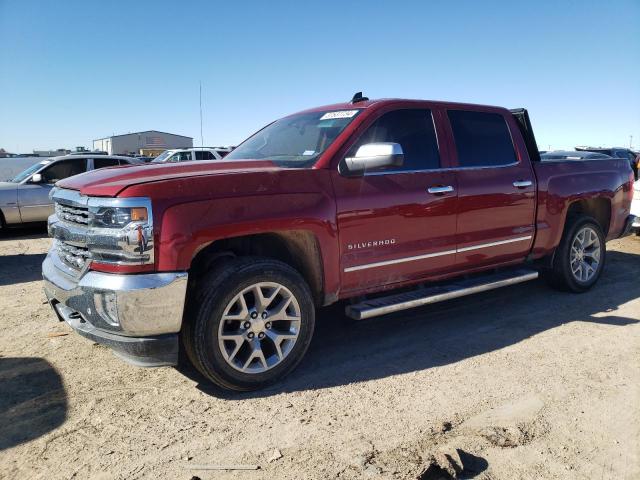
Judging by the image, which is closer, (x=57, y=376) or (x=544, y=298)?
(x=57, y=376)

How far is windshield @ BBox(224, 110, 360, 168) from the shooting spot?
380cm

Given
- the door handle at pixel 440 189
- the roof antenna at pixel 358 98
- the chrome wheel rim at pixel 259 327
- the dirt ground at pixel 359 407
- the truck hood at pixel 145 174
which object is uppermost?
the roof antenna at pixel 358 98

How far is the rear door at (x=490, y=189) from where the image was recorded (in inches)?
167

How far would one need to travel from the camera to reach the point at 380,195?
3.66m

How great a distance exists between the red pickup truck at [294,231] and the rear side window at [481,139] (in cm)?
2

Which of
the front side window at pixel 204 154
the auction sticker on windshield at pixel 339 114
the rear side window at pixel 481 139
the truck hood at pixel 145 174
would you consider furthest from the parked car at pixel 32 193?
the rear side window at pixel 481 139

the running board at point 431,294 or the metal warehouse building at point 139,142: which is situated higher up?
the metal warehouse building at point 139,142

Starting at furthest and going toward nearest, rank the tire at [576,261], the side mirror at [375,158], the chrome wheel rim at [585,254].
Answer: the chrome wheel rim at [585,254] → the tire at [576,261] → the side mirror at [375,158]

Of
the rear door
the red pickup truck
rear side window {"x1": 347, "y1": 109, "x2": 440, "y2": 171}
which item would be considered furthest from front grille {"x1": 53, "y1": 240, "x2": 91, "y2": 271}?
the rear door

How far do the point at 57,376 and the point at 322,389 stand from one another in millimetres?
1872

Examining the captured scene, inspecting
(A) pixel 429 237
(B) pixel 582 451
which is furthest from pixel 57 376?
(B) pixel 582 451

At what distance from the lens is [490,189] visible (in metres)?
4.37

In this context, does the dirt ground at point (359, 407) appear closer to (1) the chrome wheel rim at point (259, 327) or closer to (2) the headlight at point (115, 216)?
(1) the chrome wheel rim at point (259, 327)

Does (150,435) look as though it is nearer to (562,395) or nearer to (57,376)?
(57,376)
